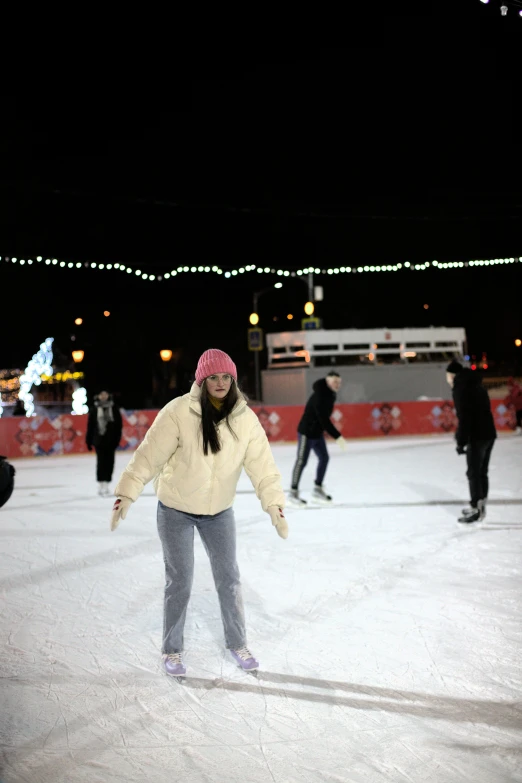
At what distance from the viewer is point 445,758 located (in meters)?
2.59

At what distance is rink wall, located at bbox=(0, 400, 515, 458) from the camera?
16281 millimetres

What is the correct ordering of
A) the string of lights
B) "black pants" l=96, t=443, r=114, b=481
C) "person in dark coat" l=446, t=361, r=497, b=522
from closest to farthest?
1. "person in dark coat" l=446, t=361, r=497, b=522
2. "black pants" l=96, t=443, r=114, b=481
3. the string of lights

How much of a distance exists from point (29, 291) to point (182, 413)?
98.5ft

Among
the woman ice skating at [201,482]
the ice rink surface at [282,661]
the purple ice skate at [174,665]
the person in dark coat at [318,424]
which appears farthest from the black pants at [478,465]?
the purple ice skate at [174,665]

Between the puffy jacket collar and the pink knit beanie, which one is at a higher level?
the pink knit beanie

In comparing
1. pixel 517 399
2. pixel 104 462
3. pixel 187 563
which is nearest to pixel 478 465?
pixel 187 563

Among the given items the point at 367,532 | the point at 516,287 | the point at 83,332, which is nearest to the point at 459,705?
the point at 367,532

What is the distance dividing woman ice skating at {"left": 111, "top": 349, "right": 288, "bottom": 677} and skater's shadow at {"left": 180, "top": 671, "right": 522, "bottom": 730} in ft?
0.60

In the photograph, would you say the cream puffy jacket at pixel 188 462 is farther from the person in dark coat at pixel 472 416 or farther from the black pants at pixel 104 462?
the black pants at pixel 104 462

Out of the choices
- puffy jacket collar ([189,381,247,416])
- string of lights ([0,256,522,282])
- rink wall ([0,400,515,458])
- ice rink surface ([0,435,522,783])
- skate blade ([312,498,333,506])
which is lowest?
skate blade ([312,498,333,506])

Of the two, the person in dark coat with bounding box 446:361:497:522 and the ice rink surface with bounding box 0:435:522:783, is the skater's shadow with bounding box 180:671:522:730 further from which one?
the person in dark coat with bounding box 446:361:497:522

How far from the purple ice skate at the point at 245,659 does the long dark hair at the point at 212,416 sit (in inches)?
36.9

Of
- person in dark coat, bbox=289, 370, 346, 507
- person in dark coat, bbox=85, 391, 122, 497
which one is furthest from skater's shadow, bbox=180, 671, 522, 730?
person in dark coat, bbox=85, 391, 122, 497

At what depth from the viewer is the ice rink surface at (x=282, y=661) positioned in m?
2.61
